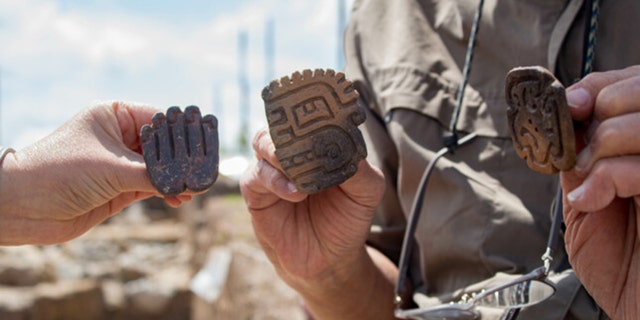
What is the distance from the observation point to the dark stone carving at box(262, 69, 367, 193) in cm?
150

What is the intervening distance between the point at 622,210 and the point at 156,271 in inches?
425

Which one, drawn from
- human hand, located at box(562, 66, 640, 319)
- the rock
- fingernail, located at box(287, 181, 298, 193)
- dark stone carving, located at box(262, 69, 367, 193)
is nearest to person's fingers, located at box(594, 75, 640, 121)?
human hand, located at box(562, 66, 640, 319)

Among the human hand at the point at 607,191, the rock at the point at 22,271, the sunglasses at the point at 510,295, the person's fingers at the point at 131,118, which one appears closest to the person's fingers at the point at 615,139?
the human hand at the point at 607,191

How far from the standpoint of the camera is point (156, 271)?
11.4m

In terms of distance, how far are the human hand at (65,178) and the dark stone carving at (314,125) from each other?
1.01 feet

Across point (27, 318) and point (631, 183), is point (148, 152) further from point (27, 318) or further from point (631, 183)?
point (27, 318)

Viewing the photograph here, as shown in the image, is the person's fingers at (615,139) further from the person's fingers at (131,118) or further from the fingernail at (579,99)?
the person's fingers at (131,118)

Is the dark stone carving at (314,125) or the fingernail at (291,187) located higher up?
the dark stone carving at (314,125)

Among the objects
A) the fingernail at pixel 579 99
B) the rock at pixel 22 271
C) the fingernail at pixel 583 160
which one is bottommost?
the rock at pixel 22 271

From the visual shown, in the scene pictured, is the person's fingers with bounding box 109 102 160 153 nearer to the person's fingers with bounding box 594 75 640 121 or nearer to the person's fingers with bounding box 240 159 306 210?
the person's fingers with bounding box 240 159 306 210

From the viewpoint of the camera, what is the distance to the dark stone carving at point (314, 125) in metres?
1.50

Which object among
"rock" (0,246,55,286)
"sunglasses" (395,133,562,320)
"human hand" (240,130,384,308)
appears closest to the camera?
"sunglasses" (395,133,562,320)

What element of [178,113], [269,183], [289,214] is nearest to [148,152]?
[178,113]

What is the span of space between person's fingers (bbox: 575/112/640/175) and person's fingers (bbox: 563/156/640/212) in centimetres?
1
